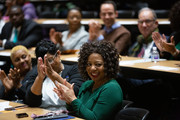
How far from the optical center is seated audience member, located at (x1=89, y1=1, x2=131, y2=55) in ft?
15.0

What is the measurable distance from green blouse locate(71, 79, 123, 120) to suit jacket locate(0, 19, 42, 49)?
296cm

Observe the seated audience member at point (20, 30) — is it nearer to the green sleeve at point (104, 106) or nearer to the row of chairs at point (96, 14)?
the row of chairs at point (96, 14)

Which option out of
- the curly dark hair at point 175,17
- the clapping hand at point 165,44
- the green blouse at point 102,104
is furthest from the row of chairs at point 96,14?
the green blouse at point 102,104

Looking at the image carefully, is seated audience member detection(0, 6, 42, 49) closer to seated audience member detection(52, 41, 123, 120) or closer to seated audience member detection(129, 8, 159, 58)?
seated audience member detection(129, 8, 159, 58)

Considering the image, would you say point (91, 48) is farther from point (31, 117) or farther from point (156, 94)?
point (156, 94)

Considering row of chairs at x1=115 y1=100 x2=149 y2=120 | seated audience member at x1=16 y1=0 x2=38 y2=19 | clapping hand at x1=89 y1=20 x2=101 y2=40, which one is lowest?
row of chairs at x1=115 y1=100 x2=149 y2=120

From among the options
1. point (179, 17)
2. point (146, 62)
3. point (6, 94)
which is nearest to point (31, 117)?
point (6, 94)

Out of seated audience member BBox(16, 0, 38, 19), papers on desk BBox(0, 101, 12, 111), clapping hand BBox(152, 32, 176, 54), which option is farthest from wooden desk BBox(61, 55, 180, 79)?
seated audience member BBox(16, 0, 38, 19)

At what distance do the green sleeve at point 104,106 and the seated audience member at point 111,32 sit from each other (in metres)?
2.20

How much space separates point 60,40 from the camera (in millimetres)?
4625

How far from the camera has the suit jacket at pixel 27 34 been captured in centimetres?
515

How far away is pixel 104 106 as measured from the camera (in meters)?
2.27

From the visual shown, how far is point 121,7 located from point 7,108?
4.73 metres

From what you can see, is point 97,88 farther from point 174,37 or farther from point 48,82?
point 174,37
